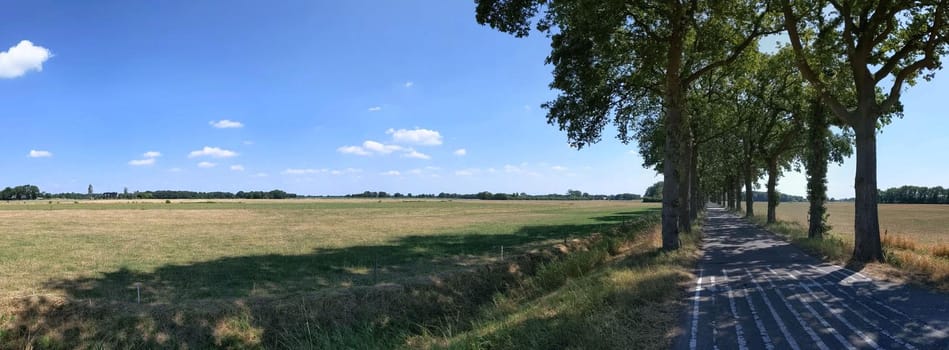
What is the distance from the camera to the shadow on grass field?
10.4 m

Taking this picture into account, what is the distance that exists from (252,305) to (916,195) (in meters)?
178

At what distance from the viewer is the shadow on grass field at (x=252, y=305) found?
10.4 metres

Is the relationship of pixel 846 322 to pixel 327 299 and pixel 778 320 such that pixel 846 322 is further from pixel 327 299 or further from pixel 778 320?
pixel 327 299

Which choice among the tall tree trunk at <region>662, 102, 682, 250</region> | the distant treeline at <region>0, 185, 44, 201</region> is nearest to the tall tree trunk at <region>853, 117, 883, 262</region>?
the tall tree trunk at <region>662, 102, 682, 250</region>

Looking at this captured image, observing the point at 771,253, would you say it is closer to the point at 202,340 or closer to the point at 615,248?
the point at 615,248

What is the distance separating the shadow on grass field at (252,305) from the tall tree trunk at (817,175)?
12.6 meters

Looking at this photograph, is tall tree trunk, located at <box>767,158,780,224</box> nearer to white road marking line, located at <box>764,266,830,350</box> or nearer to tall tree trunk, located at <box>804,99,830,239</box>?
tall tree trunk, located at <box>804,99,830,239</box>

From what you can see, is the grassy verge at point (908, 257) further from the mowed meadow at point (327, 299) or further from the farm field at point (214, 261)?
the farm field at point (214, 261)

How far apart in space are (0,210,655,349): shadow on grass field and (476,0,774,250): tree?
238 inches

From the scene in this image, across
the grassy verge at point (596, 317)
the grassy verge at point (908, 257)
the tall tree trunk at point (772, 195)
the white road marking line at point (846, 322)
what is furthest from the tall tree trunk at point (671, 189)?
the tall tree trunk at point (772, 195)

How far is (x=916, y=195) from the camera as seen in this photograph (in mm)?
142500

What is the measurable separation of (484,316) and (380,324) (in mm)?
2310

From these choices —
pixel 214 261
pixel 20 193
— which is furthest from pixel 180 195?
pixel 214 261

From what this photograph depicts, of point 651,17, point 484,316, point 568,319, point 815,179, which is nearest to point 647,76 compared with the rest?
point 651,17
